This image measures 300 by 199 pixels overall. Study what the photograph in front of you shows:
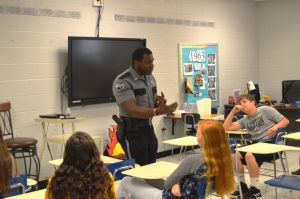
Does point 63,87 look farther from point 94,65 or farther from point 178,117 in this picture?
point 178,117

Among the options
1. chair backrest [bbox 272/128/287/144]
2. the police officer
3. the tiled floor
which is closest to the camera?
the police officer

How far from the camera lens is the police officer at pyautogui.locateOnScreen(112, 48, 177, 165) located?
370cm

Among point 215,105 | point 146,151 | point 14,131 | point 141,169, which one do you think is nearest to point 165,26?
point 215,105

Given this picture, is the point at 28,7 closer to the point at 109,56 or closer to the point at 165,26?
the point at 109,56

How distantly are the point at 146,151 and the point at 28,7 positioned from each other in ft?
8.87

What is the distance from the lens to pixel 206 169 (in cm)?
278

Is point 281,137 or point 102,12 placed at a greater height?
point 102,12

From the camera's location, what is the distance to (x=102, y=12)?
6.24 meters

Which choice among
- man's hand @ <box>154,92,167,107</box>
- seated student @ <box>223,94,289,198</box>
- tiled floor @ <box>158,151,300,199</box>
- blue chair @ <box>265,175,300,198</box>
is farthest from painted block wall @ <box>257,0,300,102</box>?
man's hand @ <box>154,92,167,107</box>

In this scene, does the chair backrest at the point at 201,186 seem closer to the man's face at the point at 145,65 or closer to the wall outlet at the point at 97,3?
the man's face at the point at 145,65

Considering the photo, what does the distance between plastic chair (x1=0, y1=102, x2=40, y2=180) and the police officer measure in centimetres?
145

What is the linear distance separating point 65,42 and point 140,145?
2560mm

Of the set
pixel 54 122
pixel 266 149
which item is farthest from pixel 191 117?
pixel 266 149

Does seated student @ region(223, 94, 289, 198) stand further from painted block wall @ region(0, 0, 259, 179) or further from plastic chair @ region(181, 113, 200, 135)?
painted block wall @ region(0, 0, 259, 179)
